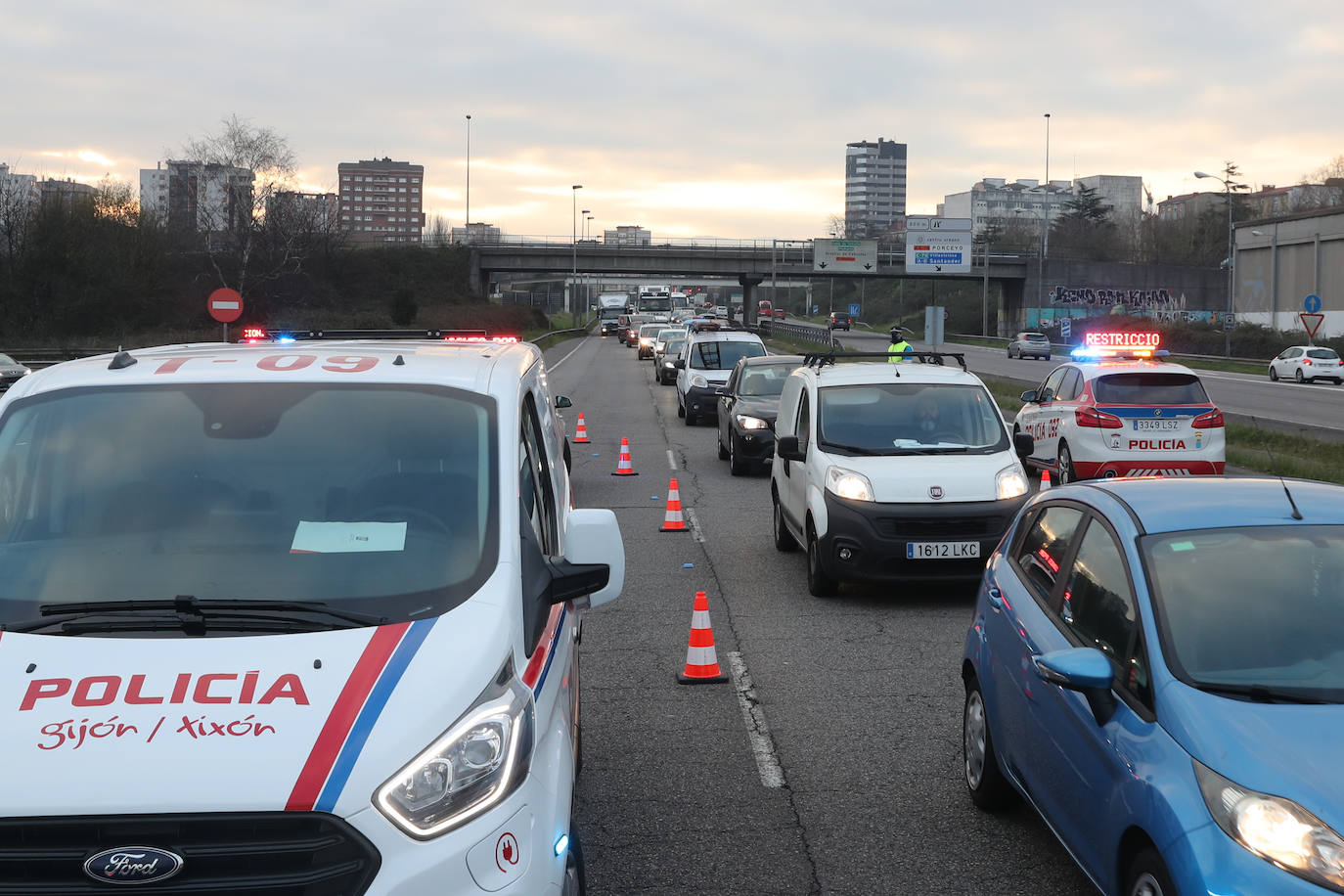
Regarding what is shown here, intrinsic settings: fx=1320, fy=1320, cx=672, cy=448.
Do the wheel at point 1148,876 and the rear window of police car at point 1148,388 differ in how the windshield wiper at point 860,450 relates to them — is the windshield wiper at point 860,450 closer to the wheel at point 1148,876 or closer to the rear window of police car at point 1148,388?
the rear window of police car at point 1148,388

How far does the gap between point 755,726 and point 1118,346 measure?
14.1m

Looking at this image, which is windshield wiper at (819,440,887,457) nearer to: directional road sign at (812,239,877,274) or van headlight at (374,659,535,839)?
van headlight at (374,659,535,839)

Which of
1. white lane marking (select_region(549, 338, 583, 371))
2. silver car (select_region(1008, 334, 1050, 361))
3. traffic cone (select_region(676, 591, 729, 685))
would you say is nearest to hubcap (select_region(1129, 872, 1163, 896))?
traffic cone (select_region(676, 591, 729, 685))

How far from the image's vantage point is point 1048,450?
58.0ft

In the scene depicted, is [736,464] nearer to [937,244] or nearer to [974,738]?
[974,738]

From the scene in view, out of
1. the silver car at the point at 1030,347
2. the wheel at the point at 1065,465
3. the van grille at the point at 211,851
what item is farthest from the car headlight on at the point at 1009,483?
the silver car at the point at 1030,347

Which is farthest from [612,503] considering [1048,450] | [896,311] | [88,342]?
[896,311]

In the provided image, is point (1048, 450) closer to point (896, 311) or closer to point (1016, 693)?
point (1016, 693)

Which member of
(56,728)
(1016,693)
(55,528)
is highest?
(55,528)

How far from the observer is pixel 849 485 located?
10.2m

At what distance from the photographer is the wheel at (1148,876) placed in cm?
346

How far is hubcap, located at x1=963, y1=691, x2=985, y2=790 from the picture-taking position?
219 inches

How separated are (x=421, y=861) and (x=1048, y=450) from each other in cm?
1580

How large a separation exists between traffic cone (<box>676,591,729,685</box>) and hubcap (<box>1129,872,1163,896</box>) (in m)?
4.10
